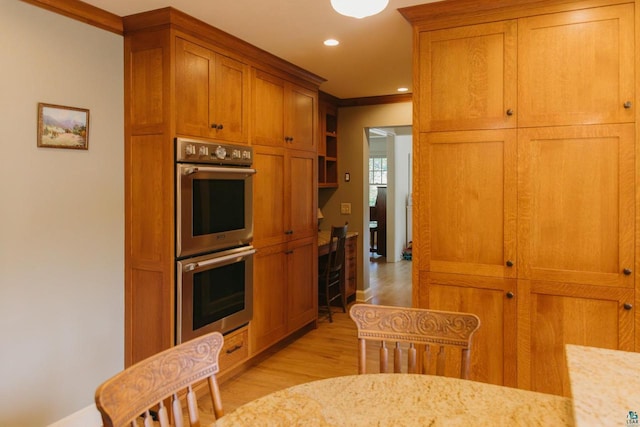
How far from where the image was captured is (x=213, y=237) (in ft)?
9.79

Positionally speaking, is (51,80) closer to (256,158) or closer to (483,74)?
(256,158)

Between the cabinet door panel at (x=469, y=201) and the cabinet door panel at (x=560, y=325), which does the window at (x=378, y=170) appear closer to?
the cabinet door panel at (x=469, y=201)

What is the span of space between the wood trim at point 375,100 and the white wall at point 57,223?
10.0 ft

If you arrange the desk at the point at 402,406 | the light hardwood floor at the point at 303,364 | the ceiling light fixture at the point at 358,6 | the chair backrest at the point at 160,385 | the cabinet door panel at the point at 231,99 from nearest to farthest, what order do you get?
the chair backrest at the point at 160,385 → the desk at the point at 402,406 → the ceiling light fixture at the point at 358,6 → the cabinet door panel at the point at 231,99 → the light hardwood floor at the point at 303,364

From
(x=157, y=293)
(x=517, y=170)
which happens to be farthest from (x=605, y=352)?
(x=157, y=293)

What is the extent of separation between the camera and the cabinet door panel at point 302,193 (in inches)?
157

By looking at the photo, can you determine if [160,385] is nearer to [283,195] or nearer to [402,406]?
[402,406]

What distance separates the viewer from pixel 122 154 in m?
2.84

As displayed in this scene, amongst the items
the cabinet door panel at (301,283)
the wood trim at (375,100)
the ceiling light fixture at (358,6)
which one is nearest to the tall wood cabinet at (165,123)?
the cabinet door panel at (301,283)

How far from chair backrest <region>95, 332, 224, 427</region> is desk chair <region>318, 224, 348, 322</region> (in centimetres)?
328

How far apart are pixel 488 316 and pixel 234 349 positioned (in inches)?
69.2

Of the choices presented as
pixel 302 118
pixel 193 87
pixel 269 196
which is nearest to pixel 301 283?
pixel 269 196

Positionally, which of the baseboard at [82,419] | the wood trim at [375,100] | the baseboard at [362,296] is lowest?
the baseboard at [82,419]

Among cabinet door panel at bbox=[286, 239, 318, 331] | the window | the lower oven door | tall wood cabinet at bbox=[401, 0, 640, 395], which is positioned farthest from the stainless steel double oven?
the window
